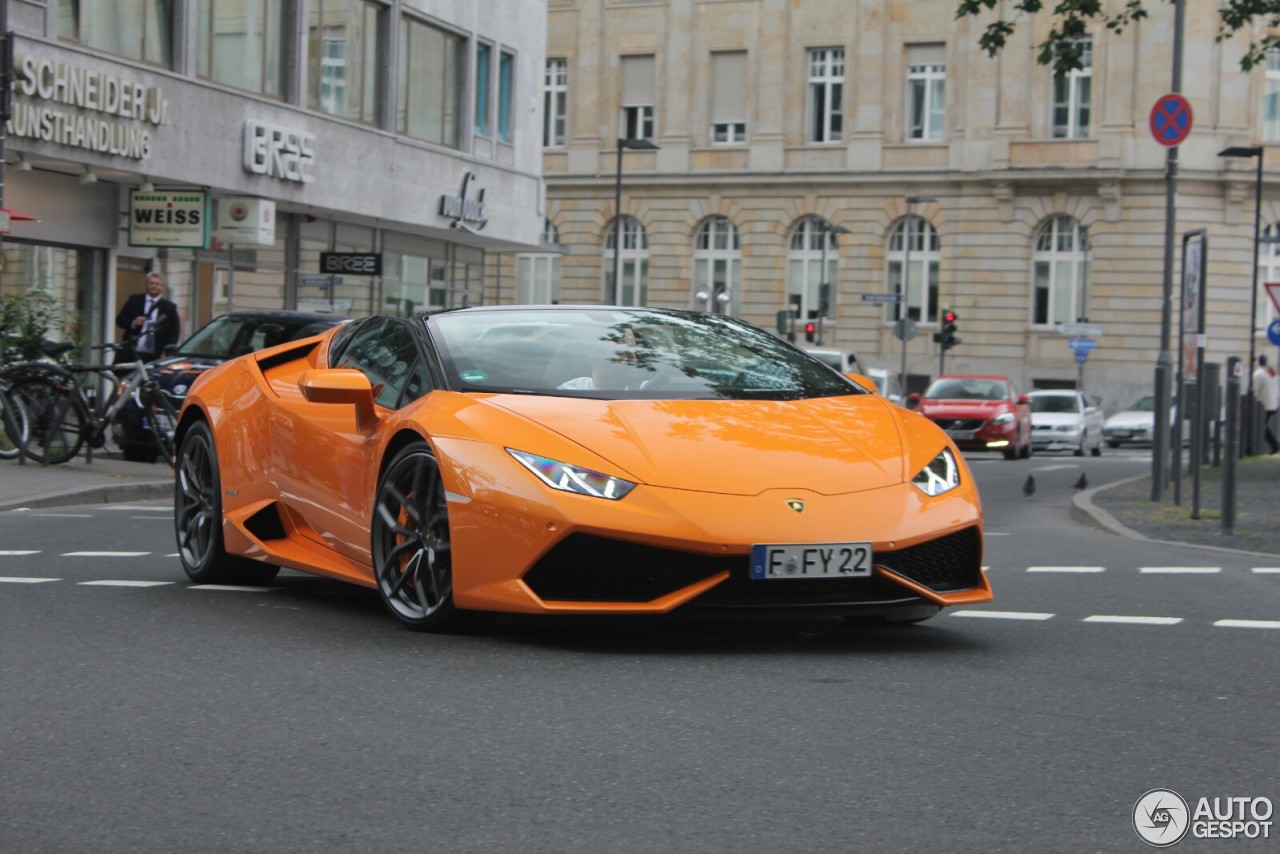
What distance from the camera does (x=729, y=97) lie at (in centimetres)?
6462

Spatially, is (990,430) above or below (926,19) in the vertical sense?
below

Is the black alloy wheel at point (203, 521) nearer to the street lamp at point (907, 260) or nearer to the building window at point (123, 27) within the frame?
the building window at point (123, 27)

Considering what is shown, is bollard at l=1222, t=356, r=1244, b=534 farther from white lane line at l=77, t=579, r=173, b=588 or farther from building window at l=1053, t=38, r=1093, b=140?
building window at l=1053, t=38, r=1093, b=140

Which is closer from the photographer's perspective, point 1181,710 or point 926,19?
point 1181,710

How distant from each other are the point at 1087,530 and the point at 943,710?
10743mm

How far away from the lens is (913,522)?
21.7 feet

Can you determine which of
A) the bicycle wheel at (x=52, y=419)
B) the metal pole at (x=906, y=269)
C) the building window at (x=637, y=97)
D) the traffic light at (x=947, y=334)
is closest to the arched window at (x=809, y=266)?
the metal pole at (x=906, y=269)

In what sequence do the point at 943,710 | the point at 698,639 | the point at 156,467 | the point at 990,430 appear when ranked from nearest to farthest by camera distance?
the point at 943,710 → the point at 698,639 → the point at 156,467 → the point at 990,430

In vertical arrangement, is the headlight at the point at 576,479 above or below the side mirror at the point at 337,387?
below

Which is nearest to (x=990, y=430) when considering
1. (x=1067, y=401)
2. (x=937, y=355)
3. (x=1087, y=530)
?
(x=1067, y=401)

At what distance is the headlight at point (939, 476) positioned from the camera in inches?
269

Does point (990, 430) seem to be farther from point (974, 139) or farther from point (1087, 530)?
point (974, 139)

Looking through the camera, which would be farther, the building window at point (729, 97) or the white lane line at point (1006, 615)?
the building window at point (729, 97)

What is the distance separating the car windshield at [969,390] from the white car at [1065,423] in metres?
6.09
